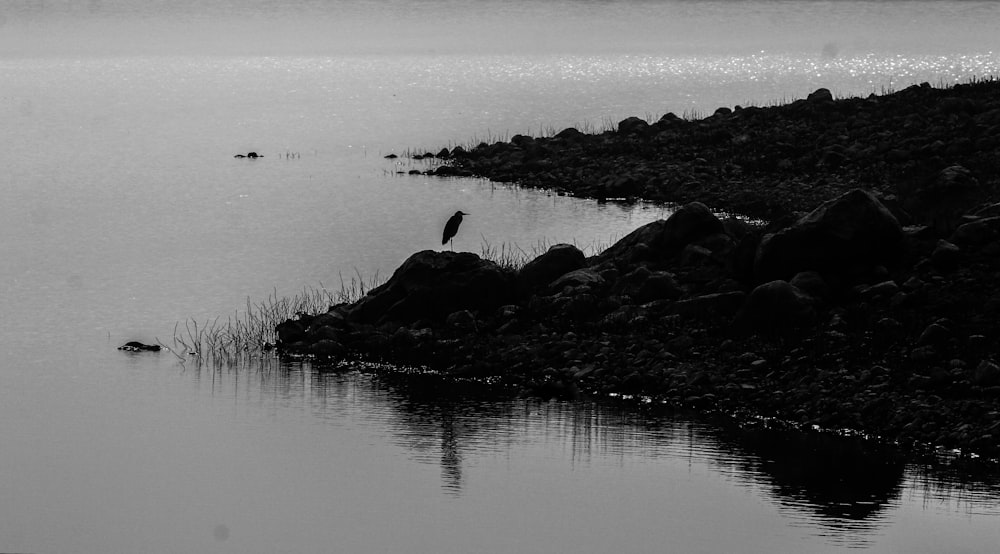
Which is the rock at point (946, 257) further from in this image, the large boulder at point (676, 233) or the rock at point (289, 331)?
the rock at point (289, 331)

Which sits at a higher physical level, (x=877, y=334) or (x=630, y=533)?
(x=877, y=334)

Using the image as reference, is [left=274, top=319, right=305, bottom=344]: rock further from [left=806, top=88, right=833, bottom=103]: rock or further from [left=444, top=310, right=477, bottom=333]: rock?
[left=806, top=88, right=833, bottom=103]: rock

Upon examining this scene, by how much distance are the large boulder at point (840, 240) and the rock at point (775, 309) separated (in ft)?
3.07

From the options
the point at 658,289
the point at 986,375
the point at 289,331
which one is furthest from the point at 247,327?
the point at 986,375

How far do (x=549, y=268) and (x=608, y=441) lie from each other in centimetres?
Result: 1008

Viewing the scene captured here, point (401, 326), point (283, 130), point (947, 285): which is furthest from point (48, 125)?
point (947, 285)

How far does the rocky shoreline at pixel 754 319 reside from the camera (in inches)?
Result: 1155

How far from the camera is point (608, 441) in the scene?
28.5 metres

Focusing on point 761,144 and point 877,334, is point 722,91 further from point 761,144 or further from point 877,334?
point 877,334

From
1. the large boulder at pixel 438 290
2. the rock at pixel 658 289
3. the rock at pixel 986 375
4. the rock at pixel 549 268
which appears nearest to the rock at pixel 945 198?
the rock at pixel 658 289

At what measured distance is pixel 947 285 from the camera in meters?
32.7

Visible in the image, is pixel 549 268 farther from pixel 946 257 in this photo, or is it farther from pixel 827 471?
pixel 827 471

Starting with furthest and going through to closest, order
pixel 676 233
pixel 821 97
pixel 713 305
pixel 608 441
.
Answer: pixel 821 97
pixel 676 233
pixel 713 305
pixel 608 441

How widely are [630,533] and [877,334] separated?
9938 millimetres
